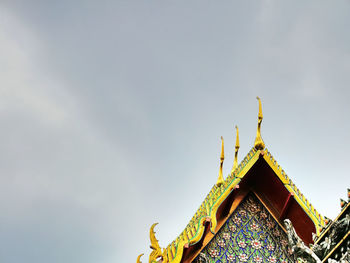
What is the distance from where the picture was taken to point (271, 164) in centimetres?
812

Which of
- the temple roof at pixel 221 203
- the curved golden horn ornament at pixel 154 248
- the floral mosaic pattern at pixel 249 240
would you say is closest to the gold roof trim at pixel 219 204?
the temple roof at pixel 221 203

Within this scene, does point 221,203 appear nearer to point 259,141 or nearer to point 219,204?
point 219,204

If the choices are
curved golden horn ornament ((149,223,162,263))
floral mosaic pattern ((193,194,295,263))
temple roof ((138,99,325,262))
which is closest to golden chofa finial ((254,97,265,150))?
temple roof ((138,99,325,262))

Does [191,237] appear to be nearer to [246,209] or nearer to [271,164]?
[246,209]

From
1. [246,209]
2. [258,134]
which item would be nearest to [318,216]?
[246,209]

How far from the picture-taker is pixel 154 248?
22.6 ft

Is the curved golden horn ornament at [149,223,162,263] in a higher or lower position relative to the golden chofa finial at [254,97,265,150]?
lower

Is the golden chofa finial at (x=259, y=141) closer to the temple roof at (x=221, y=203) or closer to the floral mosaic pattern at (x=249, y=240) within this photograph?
the temple roof at (x=221, y=203)

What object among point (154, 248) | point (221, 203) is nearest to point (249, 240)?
point (221, 203)

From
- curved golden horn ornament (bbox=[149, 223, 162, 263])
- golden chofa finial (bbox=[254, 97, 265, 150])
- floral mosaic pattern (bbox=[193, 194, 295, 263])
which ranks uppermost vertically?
golden chofa finial (bbox=[254, 97, 265, 150])

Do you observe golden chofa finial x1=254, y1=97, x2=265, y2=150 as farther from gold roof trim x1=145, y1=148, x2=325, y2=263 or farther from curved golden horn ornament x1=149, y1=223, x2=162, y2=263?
curved golden horn ornament x1=149, y1=223, x2=162, y2=263

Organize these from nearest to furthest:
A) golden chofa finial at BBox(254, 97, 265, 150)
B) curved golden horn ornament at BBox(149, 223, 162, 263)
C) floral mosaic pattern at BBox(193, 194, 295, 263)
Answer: curved golden horn ornament at BBox(149, 223, 162, 263)
floral mosaic pattern at BBox(193, 194, 295, 263)
golden chofa finial at BBox(254, 97, 265, 150)

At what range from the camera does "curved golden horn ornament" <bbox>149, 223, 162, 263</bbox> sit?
675 cm

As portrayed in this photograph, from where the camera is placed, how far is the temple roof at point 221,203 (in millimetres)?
6848
